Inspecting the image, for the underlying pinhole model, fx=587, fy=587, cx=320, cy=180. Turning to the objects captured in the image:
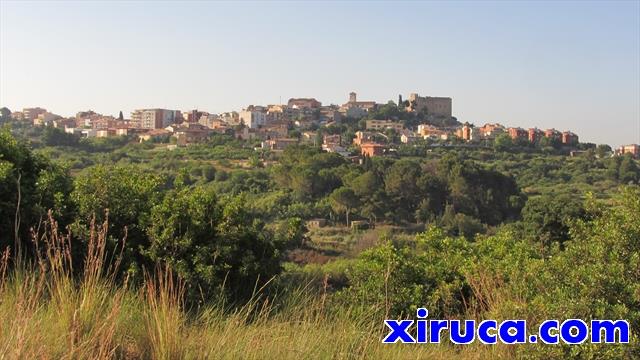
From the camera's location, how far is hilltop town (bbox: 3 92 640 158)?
202 ft

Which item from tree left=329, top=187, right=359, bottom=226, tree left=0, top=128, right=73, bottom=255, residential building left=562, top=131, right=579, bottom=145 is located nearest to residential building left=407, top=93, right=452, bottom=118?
residential building left=562, top=131, right=579, bottom=145

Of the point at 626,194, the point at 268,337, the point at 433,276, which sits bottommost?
the point at 433,276

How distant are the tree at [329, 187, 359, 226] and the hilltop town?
15545mm

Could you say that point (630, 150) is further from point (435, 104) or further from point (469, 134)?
point (435, 104)

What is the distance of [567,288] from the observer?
3.24 meters

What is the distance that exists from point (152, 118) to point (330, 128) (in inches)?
1110

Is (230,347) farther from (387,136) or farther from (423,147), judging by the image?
(387,136)

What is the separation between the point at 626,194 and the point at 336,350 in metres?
2.50

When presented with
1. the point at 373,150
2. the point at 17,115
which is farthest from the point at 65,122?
the point at 373,150

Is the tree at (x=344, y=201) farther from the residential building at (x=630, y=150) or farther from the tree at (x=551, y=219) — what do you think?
the residential building at (x=630, y=150)

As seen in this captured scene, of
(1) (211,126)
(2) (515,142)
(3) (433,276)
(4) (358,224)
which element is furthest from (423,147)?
(3) (433,276)

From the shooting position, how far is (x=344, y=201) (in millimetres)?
31531

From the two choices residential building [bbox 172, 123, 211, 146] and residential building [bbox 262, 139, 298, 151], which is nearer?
residential building [bbox 262, 139, 298, 151]

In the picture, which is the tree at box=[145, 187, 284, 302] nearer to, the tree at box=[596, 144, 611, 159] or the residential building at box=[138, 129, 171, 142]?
the tree at box=[596, 144, 611, 159]
